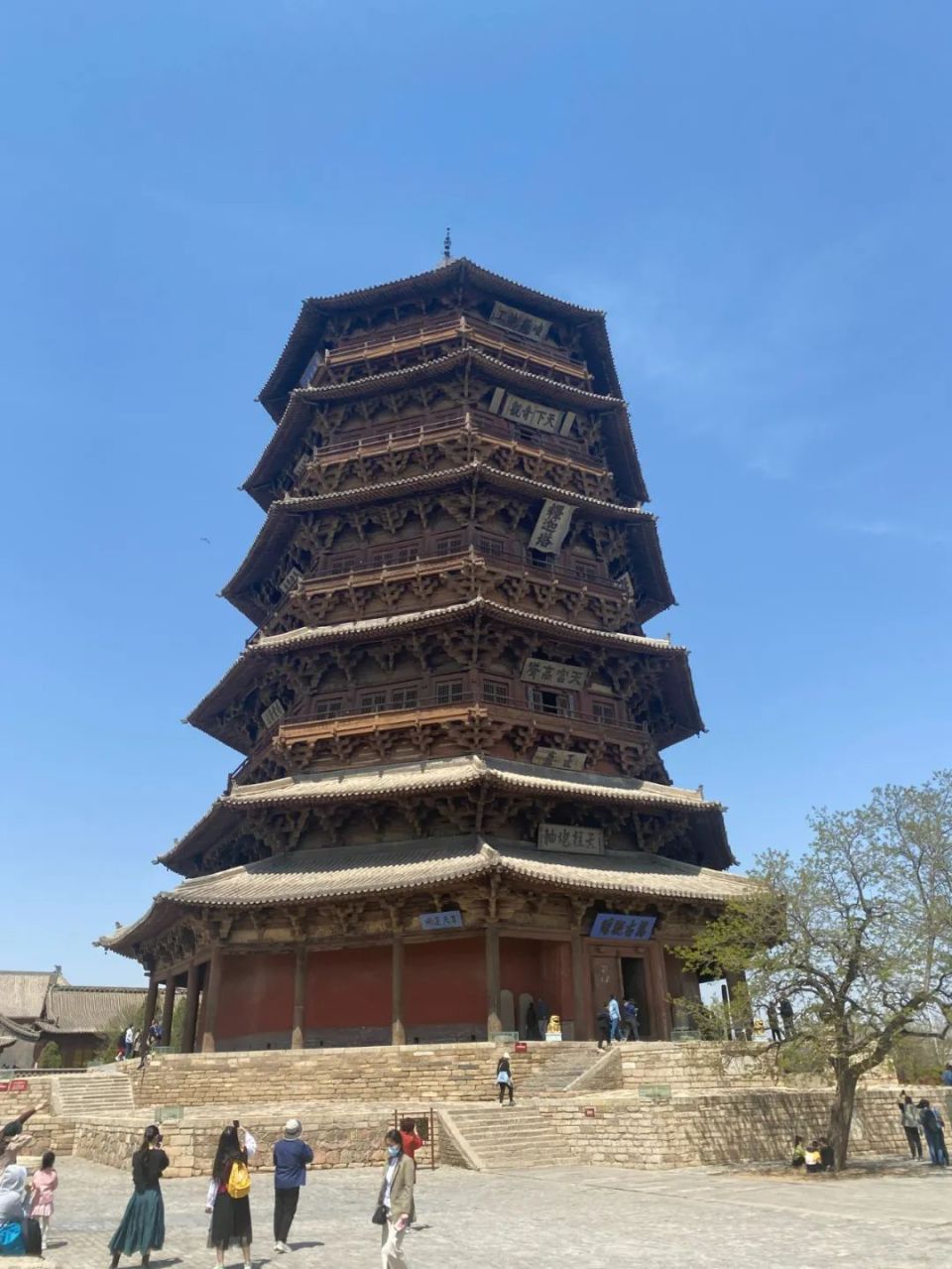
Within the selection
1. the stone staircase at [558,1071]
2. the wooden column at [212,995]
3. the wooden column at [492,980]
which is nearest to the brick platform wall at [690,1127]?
the stone staircase at [558,1071]

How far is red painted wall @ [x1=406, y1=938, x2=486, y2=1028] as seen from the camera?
23.6 meters

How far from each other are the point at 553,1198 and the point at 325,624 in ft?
65.7

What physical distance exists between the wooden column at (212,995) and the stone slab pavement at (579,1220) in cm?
875

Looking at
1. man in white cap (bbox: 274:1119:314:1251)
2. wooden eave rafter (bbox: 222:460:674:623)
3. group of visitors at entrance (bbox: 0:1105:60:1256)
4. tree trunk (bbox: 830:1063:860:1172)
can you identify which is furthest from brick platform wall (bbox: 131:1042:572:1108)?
wooden eave rafter (bbox: 222:460:674:623)

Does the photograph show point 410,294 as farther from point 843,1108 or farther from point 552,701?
point 843,1108

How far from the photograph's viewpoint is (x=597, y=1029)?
23.8m

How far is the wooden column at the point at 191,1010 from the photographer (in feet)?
91.8

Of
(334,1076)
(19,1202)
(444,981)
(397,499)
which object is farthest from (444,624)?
(19,1202)

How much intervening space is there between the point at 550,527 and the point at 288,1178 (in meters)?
23.6

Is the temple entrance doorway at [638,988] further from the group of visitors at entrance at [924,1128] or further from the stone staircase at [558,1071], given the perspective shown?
the group of visitors at entrance at [924,1128]

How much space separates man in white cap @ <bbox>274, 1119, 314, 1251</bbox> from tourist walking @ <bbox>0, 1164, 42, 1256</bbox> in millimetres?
2415

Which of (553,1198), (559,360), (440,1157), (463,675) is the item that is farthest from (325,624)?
(553,1198)

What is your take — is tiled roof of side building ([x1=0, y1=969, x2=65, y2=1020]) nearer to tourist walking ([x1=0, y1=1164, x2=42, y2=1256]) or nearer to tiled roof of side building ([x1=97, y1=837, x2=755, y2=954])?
tiled roof of side building ([x1=97, y1=837, x2=755, y2=954])

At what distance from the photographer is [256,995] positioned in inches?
1009
